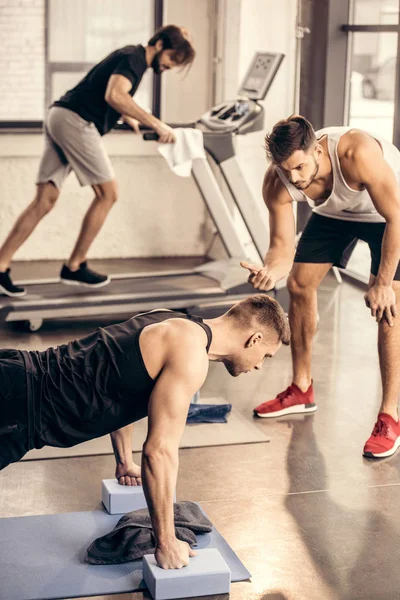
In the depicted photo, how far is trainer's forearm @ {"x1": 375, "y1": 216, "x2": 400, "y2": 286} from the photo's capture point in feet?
10.1

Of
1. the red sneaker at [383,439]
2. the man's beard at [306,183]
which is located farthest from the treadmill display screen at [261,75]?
the red sneaker at [383,439]

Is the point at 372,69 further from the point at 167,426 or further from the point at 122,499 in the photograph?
the point at 167,426

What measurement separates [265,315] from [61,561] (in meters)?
0.83

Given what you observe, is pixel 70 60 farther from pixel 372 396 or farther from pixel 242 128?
pixel 372 396

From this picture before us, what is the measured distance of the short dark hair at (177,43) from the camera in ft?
14.5

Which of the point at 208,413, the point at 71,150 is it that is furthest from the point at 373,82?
the point at 208,413

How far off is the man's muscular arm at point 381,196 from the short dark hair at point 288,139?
190 millimetres

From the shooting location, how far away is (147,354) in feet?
7.49

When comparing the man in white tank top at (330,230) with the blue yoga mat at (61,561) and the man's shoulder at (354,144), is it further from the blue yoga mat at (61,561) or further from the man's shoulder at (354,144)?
the blue yoga mat at (61,561)

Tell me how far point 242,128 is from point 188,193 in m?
1.57

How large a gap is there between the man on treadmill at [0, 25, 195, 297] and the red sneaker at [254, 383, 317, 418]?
1.56 meters

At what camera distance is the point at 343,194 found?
3.15 m

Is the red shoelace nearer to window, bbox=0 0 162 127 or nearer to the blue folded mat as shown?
the blue folded mat

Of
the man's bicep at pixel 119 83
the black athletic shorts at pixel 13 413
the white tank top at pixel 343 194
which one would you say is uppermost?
the man's bicep at pixel 119 83
